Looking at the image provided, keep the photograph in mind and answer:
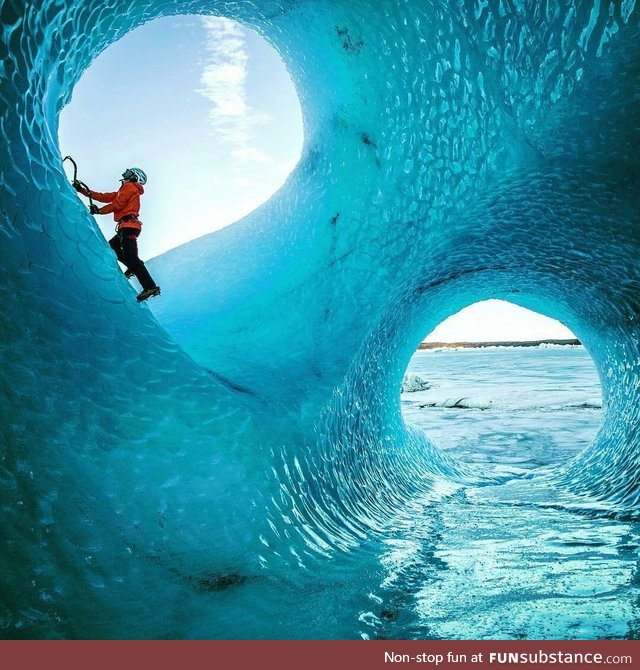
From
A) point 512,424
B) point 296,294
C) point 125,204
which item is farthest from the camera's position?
point 512,424

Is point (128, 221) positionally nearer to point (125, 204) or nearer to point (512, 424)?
point (125, 204)

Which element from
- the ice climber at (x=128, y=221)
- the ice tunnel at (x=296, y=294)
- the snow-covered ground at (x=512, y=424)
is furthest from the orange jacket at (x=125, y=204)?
the snow-covered ground at (x=512, y=424)

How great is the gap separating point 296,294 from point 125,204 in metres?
1.00

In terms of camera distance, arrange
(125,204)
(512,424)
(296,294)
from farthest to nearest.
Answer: (512,424) → (296,294) → (125,204)

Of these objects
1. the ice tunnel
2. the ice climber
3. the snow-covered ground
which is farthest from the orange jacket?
the snow-covered ground

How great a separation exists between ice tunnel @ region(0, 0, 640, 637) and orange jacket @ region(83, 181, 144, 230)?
0.63 meters

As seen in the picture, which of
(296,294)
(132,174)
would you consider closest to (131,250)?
(132,174)

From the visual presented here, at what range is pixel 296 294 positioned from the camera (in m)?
2.81

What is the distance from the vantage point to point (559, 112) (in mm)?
2020

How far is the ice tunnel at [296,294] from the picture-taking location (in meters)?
1.28

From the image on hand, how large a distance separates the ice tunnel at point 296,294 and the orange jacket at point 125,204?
0.63 meters

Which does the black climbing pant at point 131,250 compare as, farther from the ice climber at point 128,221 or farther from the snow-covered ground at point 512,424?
the snow-covered ground at point 512,424

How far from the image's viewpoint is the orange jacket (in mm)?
2328

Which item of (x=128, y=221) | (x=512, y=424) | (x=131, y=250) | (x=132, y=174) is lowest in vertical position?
(x=131, y=250)
